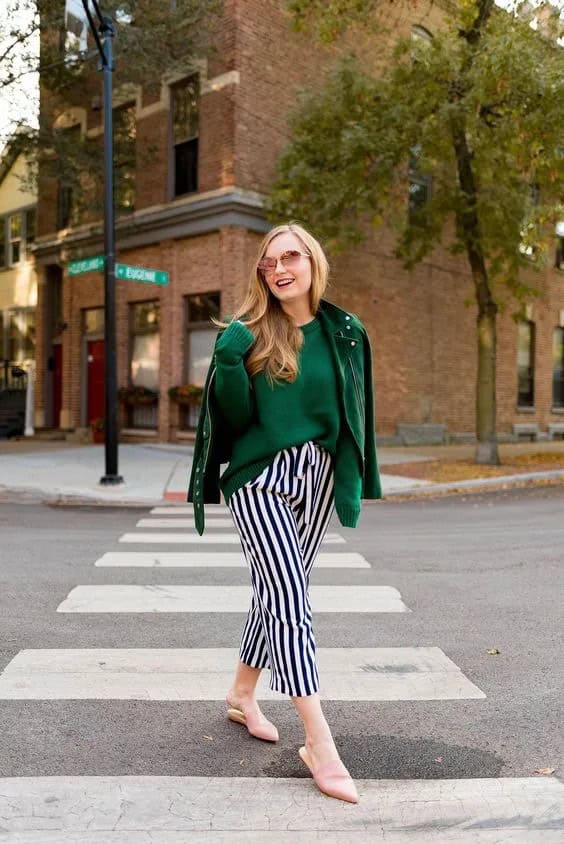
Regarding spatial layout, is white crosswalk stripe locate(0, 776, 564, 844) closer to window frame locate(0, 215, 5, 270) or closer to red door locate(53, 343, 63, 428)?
red door locate(53, 343, 63, 428)

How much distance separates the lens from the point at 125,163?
19.0 metres

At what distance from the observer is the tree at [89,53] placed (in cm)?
1497

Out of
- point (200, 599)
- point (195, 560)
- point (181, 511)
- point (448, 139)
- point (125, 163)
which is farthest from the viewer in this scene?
point (125, 163)

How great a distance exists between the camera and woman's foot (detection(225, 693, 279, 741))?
3.26m

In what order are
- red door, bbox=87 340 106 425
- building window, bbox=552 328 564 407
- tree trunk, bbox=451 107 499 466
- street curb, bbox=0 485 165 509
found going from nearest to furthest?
street curb, bbox=0 485 165 509 → tree trunk, bbox=451 107 499 466 → red door, bbox=87 340 106 425 → building window, bbox=552 328 564 407

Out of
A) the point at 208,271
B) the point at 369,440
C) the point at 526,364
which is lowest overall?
the point at 369,440

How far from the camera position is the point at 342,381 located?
2979 mm

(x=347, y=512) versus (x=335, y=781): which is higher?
(x=347, y=512)

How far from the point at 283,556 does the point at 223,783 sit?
2.71 feet

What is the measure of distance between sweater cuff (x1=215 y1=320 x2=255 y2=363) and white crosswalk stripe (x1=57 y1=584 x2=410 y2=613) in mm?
2713

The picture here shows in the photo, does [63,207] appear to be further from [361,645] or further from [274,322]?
[274,322]

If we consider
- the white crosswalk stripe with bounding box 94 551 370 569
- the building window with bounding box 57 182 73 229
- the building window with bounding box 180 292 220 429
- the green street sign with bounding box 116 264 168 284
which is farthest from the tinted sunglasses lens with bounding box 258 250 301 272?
the building window with bounding box 57 182 73 229

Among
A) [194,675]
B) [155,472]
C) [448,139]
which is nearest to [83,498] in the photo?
[155,472]

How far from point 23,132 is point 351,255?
7636 mm
